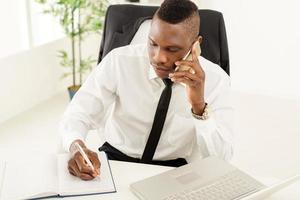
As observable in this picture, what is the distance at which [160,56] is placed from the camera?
1.22 m

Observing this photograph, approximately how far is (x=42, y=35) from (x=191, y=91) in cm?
244

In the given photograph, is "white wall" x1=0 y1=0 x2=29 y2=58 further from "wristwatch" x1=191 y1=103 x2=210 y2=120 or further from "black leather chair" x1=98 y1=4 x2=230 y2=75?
"wristwatch" x1=191 y1=103 x2=210 y2=120

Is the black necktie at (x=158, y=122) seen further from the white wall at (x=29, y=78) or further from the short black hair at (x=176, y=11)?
the white wall at (x=29, y=78)

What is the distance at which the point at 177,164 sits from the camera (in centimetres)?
143

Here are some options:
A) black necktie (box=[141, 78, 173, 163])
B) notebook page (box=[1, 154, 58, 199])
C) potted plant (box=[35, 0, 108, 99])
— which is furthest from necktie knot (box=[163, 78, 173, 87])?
potted plant (box=[35, 0, 108, 99])

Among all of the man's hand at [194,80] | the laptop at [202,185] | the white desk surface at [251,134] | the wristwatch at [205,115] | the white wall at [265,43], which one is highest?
the man's hand at [194,80]

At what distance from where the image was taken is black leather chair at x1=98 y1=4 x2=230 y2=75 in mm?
1470

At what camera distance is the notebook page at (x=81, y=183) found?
1.01 meters

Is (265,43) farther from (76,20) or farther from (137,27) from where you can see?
(137,27)

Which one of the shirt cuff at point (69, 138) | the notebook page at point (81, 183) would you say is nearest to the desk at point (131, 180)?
the notebook page at point (81, 183)

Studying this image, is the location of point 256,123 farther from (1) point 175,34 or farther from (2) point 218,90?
(1) point 175,34

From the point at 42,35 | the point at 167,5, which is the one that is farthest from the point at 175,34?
the point at 42,35

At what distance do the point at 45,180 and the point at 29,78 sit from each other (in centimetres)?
225

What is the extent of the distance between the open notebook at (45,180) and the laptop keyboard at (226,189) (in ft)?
0.68
